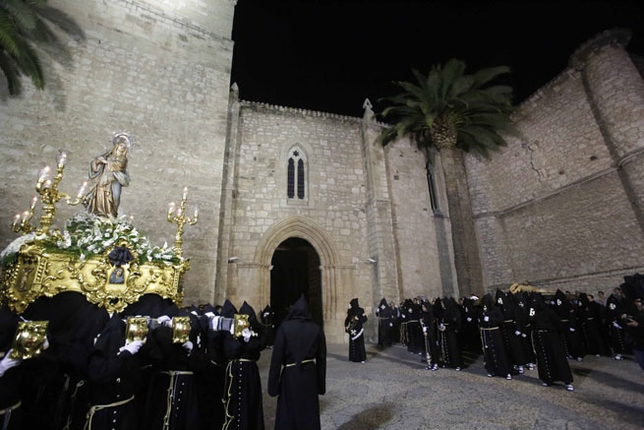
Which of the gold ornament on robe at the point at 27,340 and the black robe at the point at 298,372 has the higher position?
the gold ornament on robe at the point at 27,340

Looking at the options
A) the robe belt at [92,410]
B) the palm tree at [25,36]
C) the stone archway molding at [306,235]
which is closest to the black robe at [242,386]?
the robe belt at [92,410]

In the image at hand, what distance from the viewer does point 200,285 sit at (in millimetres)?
10625

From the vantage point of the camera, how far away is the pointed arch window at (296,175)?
47.0 feet

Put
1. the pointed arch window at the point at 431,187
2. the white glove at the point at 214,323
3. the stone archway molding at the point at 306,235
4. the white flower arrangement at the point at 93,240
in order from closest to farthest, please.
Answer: the white glove at the point at 214,323 → the white flower arrangement at the point at 93,240 → the stone archway molding at the point at 306,235 → the pointed arch window at the point at 431,187

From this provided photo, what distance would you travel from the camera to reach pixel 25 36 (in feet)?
34.1

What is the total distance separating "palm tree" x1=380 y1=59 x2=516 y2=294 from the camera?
13461 millimetres

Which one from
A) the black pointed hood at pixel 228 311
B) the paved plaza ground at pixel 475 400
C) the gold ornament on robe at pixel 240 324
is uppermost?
the black pointed hood at pixel 228 311

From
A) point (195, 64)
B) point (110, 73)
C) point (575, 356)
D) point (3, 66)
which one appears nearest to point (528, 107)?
point (575, 356)

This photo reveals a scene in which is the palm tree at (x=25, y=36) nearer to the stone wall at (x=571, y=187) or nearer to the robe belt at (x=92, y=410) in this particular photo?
the robe belt at (x=92, y=410)

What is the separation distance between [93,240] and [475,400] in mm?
7155

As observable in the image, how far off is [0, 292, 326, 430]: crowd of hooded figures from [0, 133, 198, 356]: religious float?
43 centimetres

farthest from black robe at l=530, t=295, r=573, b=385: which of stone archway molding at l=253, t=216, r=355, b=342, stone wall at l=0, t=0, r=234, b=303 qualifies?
stone wall at l=0, t=0, r=234, b=303

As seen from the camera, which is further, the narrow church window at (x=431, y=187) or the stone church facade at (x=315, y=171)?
the narrow church window at (x=431, y=187)

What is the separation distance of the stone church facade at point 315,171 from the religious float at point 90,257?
484cm
